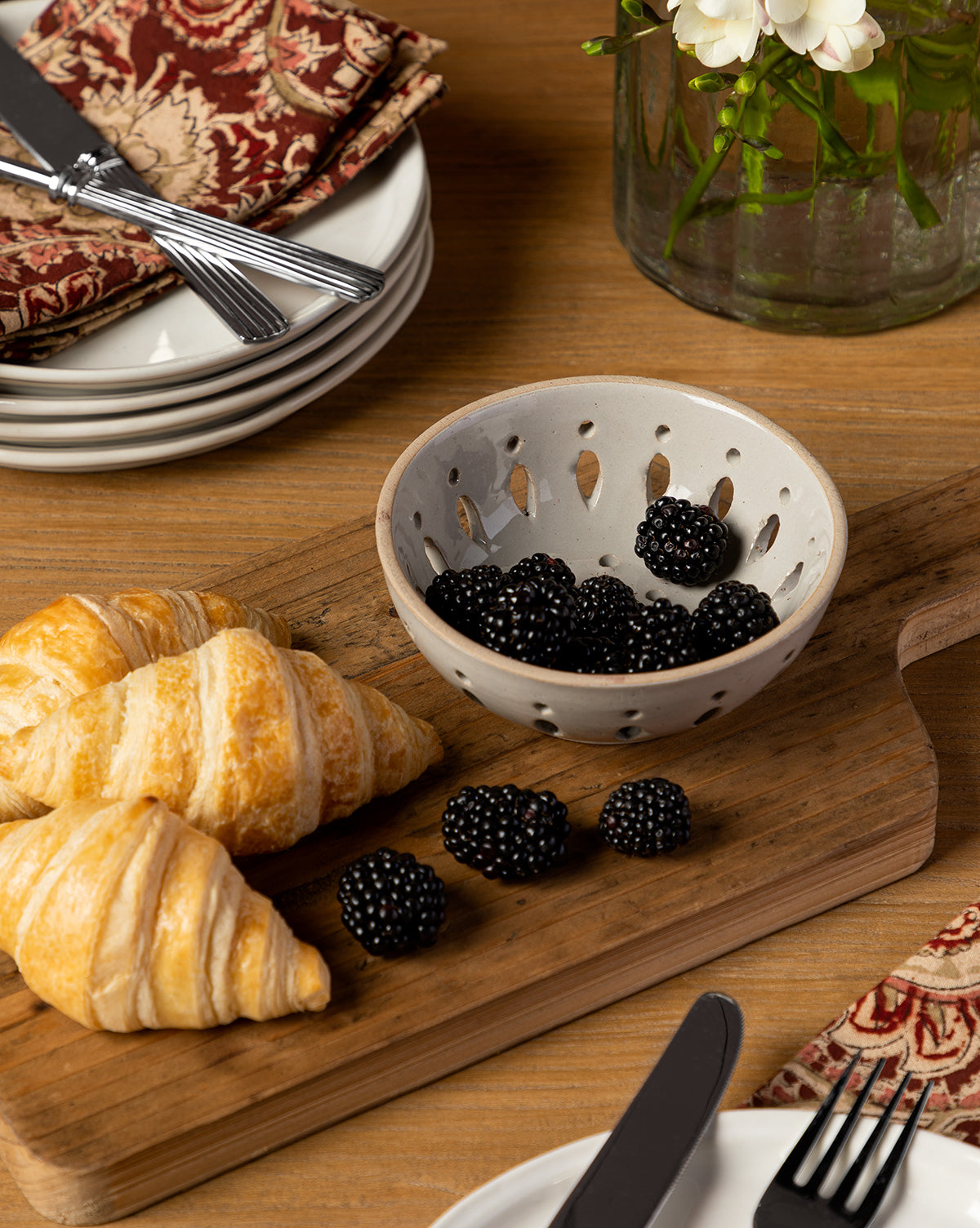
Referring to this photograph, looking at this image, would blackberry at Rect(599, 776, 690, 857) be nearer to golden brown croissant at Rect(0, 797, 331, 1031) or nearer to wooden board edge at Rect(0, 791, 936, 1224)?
wooden board edge at Rect(0, 791, 936, 1224)

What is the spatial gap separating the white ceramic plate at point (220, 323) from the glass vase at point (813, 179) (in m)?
0.24

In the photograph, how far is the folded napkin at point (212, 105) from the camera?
1242 millimetres

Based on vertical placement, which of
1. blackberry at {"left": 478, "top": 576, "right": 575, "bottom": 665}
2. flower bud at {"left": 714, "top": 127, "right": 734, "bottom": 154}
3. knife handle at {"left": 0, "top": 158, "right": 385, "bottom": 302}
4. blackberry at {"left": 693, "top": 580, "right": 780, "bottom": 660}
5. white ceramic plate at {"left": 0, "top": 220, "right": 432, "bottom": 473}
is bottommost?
blackberry at {"left": 693, "top": 580, "right": 780, "bottom": 660}

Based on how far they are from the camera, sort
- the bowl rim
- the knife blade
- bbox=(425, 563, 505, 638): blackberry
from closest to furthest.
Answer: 1. the knife blade
2. the bowl rim
3. bbox=(425, 563, 505, 638): blackberry

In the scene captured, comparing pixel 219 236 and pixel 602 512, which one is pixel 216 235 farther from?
pixel 602 512

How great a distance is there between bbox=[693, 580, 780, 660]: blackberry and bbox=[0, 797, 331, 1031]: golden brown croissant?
325 mm

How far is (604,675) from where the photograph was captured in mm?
764

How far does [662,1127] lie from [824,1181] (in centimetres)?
9

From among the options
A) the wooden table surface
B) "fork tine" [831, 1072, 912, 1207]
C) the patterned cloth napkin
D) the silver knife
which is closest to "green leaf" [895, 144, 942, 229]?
the wooden table surface

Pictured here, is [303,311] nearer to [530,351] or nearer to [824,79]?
[530,351]

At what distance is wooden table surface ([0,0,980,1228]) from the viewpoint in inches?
29.0

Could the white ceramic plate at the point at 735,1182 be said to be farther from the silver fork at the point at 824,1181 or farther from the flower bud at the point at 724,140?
the flower bud at the point at 724,140

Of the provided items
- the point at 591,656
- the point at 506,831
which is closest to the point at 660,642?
the point at 591,656

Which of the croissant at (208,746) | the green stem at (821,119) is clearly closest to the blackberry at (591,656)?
the croissant at (208,746)
